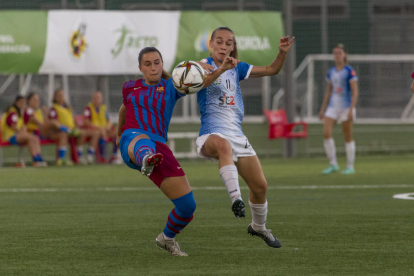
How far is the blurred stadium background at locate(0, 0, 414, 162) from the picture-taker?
23.7 metres

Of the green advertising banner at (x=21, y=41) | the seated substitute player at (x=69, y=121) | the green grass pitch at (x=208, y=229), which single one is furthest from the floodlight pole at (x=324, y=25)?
the green grass pitch at (x=208, y=229)

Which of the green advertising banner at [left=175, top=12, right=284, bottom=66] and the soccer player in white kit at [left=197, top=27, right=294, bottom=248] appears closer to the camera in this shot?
the soccer player in white kit at [left=197, top=27, right=294, bottom=248]

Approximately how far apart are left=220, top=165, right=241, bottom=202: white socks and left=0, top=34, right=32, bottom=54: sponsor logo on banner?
433 inches

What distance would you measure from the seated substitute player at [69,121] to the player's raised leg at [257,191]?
10.0m

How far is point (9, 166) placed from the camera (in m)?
16.2

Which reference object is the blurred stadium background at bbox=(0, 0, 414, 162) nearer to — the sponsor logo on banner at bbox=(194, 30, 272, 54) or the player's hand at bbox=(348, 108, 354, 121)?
the sponsor logo on banner at bbox=(194, 30, 272, 54)

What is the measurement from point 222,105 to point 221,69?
74 cm

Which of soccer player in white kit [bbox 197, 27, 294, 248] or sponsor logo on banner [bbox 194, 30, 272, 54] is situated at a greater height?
sponsor logo on banner [bbox 194, 30, 272, 54]

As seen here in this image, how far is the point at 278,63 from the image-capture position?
6.27 m

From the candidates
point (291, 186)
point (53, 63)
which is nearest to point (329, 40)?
point (53, 63)

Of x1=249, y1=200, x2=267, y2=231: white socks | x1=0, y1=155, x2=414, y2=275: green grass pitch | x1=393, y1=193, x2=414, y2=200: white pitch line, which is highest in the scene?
x1=249, y1=200, x2=267, y2=231: white socks

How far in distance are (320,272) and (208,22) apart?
41.2 feet

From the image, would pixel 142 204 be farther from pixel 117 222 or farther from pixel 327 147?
pixel 327 147

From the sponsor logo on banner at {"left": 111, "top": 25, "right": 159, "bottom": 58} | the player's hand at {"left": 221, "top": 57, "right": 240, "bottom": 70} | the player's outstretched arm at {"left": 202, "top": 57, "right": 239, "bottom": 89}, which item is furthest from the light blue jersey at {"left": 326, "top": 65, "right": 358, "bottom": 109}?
the player's hand at {"left": 221, "top": 57, "right": 240, "bottom": 70}
